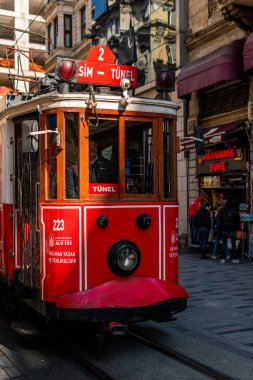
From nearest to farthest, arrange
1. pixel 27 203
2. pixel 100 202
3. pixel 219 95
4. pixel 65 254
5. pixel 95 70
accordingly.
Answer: pixel 65 254 → pixel 100 202 → pixel 95 70 → pixel 27 203 → pixel 219 95

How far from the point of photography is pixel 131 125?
6.15 metres

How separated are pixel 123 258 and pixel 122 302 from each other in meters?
0.61

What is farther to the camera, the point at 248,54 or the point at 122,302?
the point at 248,54

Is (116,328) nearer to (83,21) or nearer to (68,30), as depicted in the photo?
(83,21)

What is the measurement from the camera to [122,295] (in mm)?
5508

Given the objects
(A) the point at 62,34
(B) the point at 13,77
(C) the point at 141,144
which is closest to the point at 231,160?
(B) the point at 13,77

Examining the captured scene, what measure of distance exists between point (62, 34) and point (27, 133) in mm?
28344

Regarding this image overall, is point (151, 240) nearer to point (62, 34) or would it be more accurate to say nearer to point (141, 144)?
point (141, 144)

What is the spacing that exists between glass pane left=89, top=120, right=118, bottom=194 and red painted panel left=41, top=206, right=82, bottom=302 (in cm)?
44

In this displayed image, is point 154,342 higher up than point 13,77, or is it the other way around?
point 13,77

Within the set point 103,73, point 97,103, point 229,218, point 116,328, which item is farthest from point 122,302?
point 229,218

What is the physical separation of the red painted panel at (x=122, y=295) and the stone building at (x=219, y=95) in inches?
364

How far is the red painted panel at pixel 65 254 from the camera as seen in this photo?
5727 mm

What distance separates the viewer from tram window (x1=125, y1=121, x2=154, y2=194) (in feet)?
20.1
